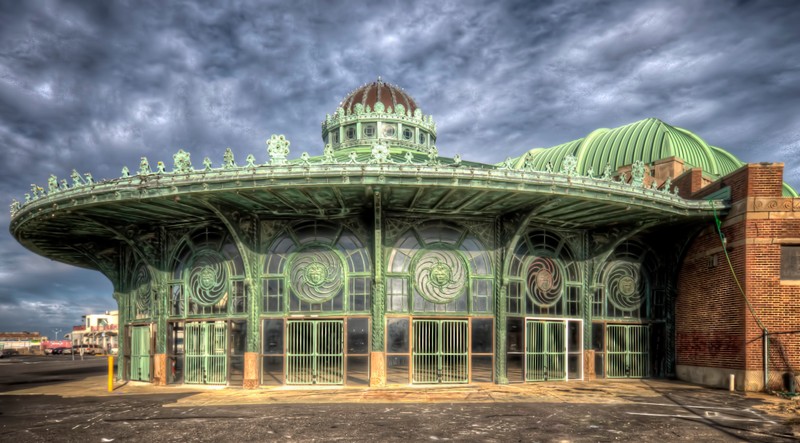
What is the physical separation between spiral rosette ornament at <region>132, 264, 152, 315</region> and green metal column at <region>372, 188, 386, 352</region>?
10.8 m

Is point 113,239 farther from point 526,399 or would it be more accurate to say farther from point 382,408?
point 526,399

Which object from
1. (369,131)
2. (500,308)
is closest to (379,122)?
(369,131)

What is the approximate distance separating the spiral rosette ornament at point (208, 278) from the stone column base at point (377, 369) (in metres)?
6.75

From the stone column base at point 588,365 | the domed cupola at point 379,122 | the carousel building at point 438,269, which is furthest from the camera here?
the domed cupola at point 379,122

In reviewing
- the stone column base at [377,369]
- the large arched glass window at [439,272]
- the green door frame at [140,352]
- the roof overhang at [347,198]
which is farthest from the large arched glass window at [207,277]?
the large arched glass window at [439,272]

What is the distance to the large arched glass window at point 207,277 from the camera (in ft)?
72.3

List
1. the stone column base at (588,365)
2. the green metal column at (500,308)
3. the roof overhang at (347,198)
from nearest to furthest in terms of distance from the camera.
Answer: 1. the roof overhang at (347,198)
2. the green metal column at (500,308)
3. the stone column base at (588,365)

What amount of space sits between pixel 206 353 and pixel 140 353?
190 inches

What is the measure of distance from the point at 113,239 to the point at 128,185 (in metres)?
8.42

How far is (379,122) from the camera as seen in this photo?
29281 millimetres

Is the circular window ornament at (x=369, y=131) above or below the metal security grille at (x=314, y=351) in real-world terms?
above

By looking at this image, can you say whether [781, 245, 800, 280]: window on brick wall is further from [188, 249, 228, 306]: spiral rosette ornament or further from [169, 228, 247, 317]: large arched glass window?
[188, 249, 228, 306]: spiral rosette ornament

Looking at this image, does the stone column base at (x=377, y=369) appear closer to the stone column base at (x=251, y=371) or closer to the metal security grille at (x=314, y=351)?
the metal security grille at (x=314, y=351)

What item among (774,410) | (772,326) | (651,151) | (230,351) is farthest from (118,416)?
(651,151)
